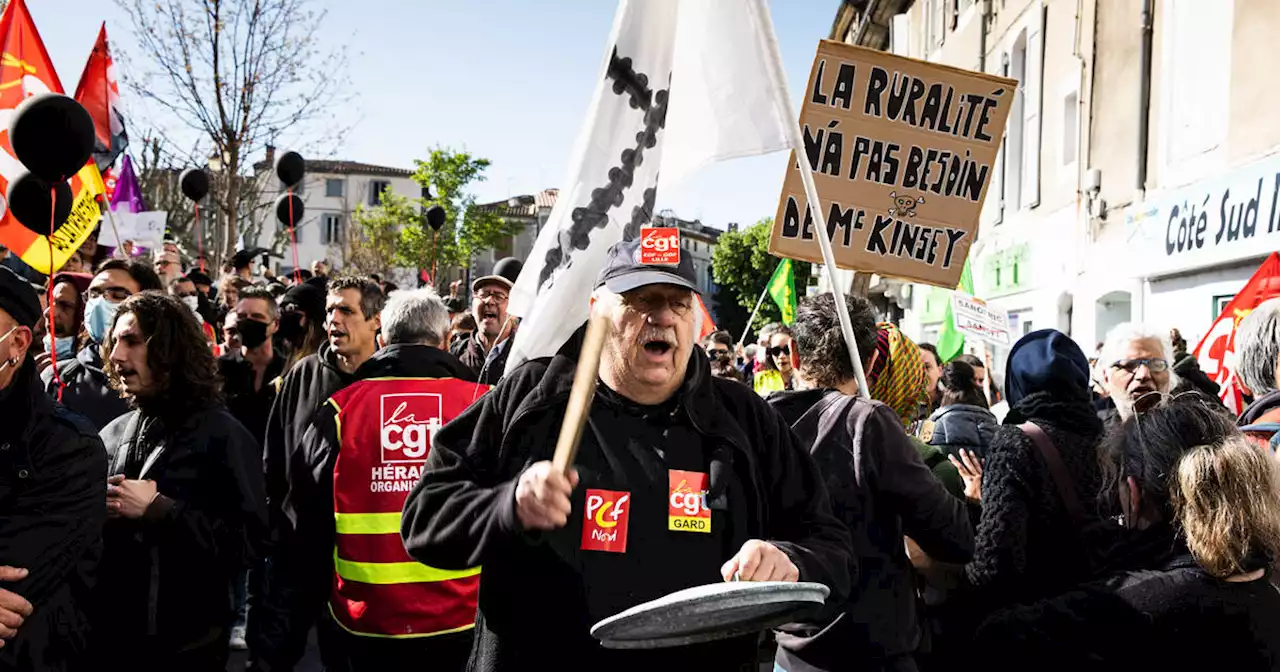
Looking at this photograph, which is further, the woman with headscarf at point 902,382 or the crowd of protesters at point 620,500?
the woman with headscarf at point 902,382

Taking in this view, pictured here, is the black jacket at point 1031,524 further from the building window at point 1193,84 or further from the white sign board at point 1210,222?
the building window at point 1193,84

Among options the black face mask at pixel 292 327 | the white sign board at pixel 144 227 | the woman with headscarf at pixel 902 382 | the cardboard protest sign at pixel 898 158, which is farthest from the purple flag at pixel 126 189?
the woman with headscarf at pixel 902 382

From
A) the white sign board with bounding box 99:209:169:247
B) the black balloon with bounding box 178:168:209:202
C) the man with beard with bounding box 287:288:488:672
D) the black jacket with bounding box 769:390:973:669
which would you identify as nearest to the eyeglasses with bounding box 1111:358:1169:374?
the black jacket with bounding box 769:390:973:669

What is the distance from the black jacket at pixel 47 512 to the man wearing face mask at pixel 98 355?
1200mm

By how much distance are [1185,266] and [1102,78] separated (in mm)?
4135

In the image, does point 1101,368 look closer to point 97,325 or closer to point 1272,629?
point 1272,629

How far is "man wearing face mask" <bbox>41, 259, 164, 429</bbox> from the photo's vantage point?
445cm

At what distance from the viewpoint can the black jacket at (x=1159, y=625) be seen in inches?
91.5

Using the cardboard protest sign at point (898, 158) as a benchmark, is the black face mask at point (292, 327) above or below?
below

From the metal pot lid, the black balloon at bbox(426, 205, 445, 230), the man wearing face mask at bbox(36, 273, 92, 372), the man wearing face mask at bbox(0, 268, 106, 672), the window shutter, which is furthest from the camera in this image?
the window shutter

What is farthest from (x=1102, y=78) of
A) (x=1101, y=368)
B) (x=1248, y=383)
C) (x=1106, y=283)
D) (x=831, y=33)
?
(x=831, y=33)

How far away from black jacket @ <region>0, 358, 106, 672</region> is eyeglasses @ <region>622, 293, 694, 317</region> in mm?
1649

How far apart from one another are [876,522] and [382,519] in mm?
1822

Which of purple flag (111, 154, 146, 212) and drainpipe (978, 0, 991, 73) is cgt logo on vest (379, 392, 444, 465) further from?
drainpipe (978, 0, 991, 73)
